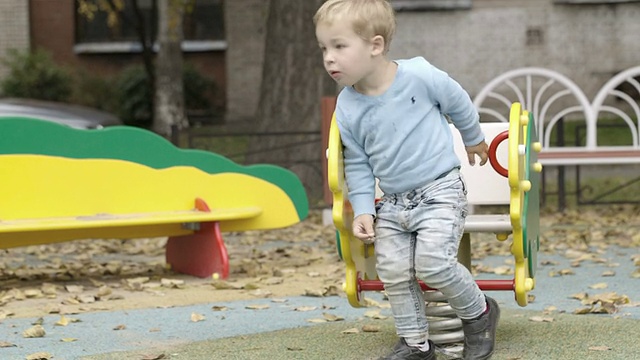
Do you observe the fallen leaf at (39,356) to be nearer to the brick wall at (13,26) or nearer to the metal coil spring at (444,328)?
the metal coil spring at (444,328)

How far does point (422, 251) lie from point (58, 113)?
9.05 meters

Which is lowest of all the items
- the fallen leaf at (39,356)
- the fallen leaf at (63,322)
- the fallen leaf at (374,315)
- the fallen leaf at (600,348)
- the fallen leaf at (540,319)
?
the fallen leaf at (63,322)

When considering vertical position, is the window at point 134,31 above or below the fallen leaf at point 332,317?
above

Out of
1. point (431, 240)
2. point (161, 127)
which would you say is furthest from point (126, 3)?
point (431, 240)

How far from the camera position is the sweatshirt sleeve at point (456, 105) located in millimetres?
4414

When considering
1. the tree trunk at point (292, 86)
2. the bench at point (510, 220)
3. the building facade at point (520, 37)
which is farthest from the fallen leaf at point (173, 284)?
the building facade at point (520, 37)

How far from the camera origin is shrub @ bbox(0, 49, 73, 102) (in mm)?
21844

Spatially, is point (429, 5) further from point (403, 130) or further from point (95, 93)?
point (403, 130)

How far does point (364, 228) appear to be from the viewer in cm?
441

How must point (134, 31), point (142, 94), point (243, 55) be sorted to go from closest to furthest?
point (142, 94) → point (243, 55) → point (134, 31)

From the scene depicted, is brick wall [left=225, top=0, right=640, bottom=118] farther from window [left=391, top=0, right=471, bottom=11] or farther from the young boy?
the young boy

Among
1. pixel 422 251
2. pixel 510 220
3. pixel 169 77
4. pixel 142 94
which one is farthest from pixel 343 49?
pixel 142 94

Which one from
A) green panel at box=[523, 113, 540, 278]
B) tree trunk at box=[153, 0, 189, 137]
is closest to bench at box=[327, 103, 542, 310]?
green panel at box=[523, 113, 540, 278]

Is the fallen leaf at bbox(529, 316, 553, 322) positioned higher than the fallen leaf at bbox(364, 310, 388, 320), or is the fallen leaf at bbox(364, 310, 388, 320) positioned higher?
the fallen leaf at bbox(529, 316, 553, 322)
